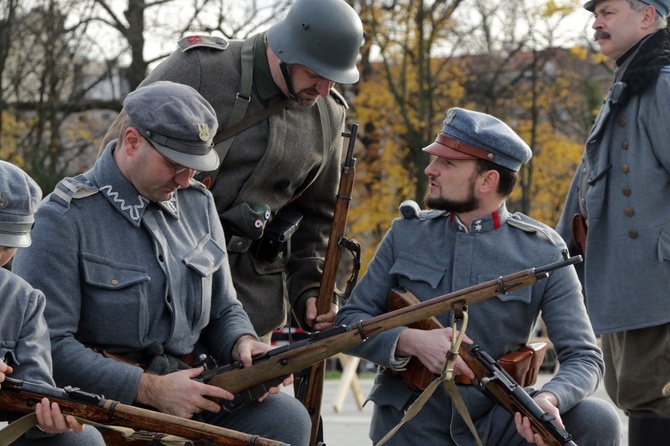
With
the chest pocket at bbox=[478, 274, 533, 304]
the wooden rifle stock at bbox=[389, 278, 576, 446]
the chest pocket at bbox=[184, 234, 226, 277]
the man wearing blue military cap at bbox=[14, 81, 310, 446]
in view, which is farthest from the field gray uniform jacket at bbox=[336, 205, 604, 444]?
the chest pocket at bbox=[184, 234, 226, 277]

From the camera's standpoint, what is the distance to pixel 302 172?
537cm

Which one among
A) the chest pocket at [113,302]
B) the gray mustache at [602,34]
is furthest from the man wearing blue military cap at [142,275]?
the gray mustache at [602,34]

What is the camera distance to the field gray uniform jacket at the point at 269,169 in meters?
5.13

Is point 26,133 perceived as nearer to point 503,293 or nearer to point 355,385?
point 355,385

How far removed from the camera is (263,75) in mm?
5180

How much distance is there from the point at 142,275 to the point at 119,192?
1.04 feet

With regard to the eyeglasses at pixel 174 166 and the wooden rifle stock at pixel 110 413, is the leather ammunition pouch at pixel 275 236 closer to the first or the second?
the eyeglasses at pixel 174 166

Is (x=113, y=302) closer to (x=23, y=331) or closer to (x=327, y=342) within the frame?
(x=23, y=331)

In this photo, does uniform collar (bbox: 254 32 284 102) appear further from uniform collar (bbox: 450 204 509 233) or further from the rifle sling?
the rifle sling

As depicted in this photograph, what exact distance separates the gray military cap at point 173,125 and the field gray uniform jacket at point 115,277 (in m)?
0.23

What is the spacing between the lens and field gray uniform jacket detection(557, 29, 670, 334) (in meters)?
5.34

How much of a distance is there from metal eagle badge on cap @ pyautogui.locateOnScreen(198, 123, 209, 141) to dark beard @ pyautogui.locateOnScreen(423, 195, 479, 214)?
975mm

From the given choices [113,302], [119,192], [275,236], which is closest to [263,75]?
[275,236]

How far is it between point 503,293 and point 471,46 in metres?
24.6
